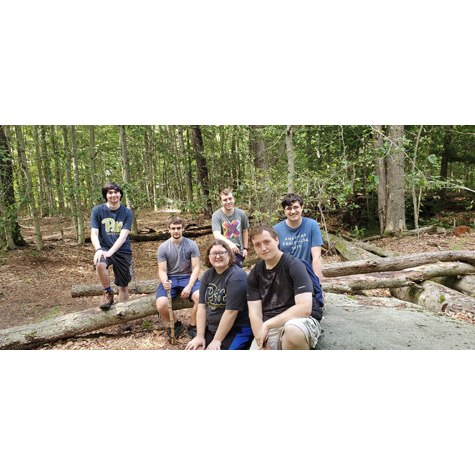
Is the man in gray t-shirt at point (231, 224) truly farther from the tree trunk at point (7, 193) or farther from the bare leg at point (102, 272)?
the tree trunk at point (7, 193)

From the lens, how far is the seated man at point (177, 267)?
11.0ft

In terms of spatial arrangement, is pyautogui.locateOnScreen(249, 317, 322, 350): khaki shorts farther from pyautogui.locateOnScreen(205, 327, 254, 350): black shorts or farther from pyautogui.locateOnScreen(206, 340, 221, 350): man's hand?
pyautogui.locateOnScreen(206, 340, 221, 350): man's hand

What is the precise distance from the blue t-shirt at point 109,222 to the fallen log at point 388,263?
114 inches

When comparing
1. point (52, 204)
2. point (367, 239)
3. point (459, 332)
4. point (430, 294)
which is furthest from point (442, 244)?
point (52, 204)

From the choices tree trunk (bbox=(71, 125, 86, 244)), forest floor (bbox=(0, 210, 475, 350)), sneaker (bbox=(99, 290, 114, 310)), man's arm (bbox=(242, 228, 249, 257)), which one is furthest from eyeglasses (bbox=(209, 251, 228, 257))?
tree trunk (bbox=(71, 125, 86, 244))

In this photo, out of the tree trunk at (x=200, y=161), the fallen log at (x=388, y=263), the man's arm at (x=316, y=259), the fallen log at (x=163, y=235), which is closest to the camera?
the man's arm at (x=316, y=259)

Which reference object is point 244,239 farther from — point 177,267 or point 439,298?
point 439,298

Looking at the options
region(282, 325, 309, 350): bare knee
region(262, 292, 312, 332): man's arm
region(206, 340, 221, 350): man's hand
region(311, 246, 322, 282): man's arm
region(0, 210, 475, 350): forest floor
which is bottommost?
region(0, 210, 475, 350): forest floor

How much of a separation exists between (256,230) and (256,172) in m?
4.85

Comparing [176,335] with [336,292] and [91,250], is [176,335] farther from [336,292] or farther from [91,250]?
[91,250]

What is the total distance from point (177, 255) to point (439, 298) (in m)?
3.14

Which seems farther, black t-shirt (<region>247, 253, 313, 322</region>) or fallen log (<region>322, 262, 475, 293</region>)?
fallen log (<region>322, 262, 475, 293</region>)

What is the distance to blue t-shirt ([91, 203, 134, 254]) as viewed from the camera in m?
3.52

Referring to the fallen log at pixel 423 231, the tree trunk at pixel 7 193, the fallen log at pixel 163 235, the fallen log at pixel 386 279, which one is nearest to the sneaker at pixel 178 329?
the fallen log at pixel 386 279
